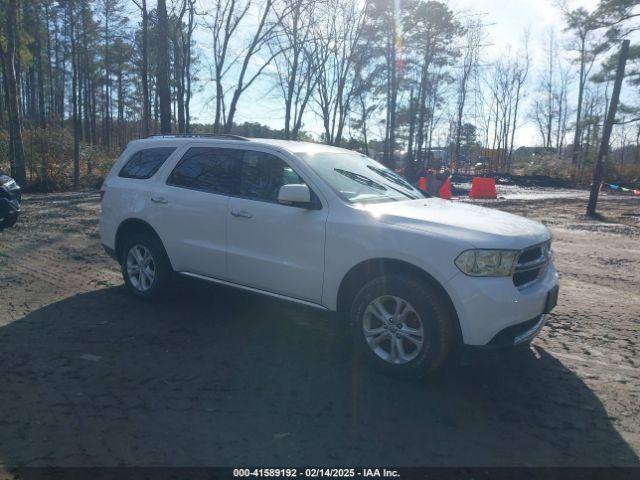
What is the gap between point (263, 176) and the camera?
195 inches

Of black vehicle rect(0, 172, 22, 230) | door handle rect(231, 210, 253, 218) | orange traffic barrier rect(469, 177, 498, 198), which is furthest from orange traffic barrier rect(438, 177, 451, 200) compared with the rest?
door handle rect(231, 210, 253, 218)

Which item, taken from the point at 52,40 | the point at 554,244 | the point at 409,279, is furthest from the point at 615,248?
the point at 52,40

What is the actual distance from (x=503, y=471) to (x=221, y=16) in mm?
26528

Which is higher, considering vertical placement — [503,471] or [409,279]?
[409,279]

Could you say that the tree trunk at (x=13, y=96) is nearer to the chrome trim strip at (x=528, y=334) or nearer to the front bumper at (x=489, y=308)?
the front bumper at (x=489, y=308)

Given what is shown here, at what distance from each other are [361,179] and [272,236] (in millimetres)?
1048

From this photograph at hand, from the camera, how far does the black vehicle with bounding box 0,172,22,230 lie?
32.1ft

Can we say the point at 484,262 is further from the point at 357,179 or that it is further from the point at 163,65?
the point at 163,65

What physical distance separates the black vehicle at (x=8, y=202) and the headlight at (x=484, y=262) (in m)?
9.31

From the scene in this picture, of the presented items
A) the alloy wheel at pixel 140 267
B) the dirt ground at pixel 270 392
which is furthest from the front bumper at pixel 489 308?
the alloy wheel at pixel 140 267

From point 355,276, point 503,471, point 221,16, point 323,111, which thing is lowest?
point 503,471

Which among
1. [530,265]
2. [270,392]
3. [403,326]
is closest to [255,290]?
[270,392]

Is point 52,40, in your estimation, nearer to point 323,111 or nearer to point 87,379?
point 323,111

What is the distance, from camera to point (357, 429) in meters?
3.25
